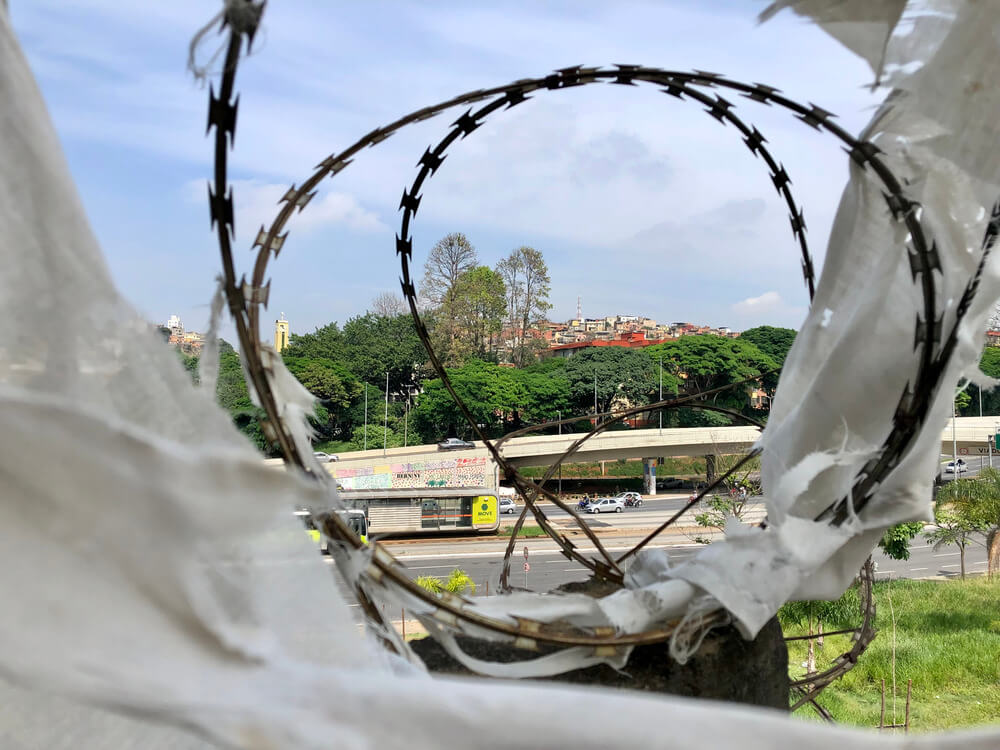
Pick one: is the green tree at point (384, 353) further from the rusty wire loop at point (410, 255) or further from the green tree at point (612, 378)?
the rusty wire loop at point (410, 255)

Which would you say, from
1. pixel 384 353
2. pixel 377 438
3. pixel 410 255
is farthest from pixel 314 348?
pixel 410 255

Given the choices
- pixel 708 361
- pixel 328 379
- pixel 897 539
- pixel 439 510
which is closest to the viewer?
pixel 897 539

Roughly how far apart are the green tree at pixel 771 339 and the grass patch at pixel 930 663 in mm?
26245

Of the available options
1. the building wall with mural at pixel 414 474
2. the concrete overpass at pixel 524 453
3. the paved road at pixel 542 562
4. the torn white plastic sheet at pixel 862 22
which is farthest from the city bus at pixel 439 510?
the torn white plastic sheet at pixel 862 22

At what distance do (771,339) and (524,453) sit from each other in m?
19.6

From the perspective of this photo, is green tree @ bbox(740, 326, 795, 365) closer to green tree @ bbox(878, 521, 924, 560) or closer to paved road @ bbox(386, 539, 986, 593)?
paved road @ bbox(386, 539, 986, 593)

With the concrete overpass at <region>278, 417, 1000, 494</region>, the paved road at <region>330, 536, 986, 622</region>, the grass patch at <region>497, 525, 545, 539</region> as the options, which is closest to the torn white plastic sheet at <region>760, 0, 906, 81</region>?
the paved road at <region>330, 536, 986, 622</region>

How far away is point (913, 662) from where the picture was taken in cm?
1059

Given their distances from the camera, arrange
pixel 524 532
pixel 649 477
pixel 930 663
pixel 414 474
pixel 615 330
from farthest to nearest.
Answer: pixel 615 330 < pixel 649 477 < pixel 414 474 < pixel 524 532 < pixel 930 663

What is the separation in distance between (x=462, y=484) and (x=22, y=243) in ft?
80.2

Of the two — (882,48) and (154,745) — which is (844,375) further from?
(154,745)

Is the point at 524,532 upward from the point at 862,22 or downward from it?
downward

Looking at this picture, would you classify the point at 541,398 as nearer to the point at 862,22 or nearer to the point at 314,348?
the point at 314,348

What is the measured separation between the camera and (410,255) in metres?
3.13
